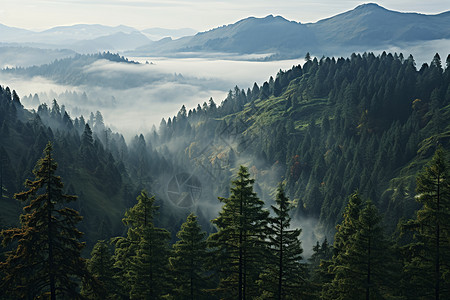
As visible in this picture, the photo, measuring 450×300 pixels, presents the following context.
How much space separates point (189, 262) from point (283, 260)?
749cm

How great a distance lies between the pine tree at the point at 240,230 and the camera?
2512 cm

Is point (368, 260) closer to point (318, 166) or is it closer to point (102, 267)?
point (102, 267)

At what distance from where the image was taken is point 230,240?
1046 inches

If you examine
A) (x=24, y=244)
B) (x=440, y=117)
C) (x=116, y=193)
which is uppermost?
(x=24, y=244)

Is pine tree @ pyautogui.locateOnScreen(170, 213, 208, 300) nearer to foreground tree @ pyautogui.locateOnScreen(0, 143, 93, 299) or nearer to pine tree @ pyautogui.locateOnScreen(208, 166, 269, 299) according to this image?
pine tree @ pyautogui.locateOnScreen(208, 166, 269, 299)

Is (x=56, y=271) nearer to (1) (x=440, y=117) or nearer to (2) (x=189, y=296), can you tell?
(2) (x=189, y=296)

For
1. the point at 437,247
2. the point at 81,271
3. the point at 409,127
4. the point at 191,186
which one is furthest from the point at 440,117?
the point at 81,271

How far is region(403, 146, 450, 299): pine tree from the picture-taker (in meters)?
24.8

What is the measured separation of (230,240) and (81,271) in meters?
9.58

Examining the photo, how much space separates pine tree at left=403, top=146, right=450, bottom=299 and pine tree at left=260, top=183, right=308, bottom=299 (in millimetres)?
7242

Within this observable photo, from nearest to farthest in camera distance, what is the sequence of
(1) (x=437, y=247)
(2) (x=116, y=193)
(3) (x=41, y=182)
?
1. (3) (x=41, y=182)
2. (1) (x=437, y=247)
3. (2) (x=116, y=193)

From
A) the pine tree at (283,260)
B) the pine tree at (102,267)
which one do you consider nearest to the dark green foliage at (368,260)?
the pine tree at (283,260)

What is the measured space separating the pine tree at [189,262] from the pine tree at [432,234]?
1459 centimetres

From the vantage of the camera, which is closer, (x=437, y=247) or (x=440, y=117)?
(x=437, y=247)
